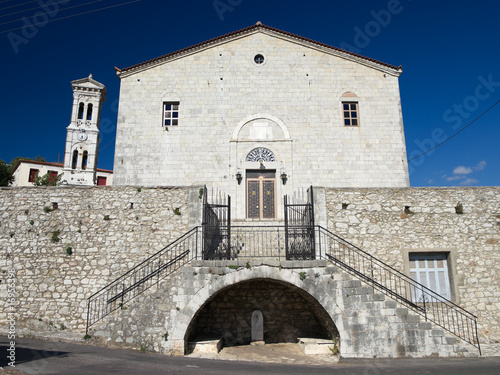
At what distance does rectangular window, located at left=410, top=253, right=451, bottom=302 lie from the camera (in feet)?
38.9

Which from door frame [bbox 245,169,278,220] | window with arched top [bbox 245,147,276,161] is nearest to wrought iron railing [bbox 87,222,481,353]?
door frame [bbox 245,169,278,220]

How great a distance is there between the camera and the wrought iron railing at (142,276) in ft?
34.9

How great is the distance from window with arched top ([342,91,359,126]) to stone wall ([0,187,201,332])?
9.27 m

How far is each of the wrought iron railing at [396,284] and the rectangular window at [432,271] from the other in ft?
0.96

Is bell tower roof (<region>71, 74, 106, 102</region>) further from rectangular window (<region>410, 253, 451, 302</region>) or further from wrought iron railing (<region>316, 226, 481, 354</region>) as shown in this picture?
rectangular window (<region>410, 253, 451, 302</region>)

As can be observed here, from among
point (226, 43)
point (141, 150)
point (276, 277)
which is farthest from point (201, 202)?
point (226, 43)

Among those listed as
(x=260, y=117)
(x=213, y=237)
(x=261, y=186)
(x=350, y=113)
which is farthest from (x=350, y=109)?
(x=213, y=237)

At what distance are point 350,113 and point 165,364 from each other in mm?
13525

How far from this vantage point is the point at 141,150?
17.0 metres

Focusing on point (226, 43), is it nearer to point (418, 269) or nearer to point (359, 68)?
point (359, 68)

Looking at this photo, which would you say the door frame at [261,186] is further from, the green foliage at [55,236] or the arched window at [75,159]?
the arched window at [75,159]

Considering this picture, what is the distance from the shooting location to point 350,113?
1755cm

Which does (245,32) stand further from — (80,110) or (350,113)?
(80,110)

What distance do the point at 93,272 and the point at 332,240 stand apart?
7.53 metres
